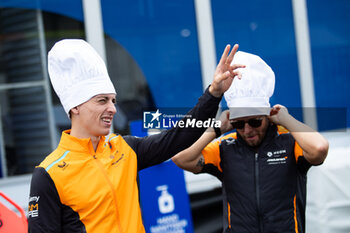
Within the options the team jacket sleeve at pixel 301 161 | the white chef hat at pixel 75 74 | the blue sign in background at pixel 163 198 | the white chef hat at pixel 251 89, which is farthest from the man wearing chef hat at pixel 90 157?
the blue sign in background at pixel 163 198

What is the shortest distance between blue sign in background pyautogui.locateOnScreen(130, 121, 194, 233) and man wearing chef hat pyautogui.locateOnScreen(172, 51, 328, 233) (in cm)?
82

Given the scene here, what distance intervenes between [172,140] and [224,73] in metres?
0.41

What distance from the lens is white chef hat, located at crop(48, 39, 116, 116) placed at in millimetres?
1927

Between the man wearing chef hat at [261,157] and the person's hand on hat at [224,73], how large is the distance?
0.47 metres

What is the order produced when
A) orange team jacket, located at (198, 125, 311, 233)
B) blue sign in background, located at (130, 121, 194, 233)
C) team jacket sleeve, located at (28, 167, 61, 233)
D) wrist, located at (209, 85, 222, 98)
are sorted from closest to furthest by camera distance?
team jacket sleeve, located at (28, 167, 61, 233)
wrist, located at (209, 85, 222, 98)
orange team jacket, located at (198, 125, 311, 233)
blue sign in background, located at (130, 121, 194, 233)

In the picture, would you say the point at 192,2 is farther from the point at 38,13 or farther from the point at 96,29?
the point at 38,13

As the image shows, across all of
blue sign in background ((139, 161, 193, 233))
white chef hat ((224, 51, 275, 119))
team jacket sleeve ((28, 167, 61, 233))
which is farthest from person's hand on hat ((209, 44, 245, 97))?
blue sign in background ((139, 161, 193, 233))

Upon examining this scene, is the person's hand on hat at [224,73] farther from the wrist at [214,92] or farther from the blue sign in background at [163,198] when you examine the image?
the blue sign in background at [163,198]

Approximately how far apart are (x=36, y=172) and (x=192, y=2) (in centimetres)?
349

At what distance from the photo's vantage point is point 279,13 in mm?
5184

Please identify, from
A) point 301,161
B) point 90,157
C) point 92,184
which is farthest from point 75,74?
point 301,161

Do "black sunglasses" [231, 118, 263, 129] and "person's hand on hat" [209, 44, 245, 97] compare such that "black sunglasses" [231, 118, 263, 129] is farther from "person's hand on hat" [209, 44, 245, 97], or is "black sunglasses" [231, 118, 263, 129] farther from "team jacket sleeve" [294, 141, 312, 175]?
"person's hand on hat" [209, 44, 245, 97]

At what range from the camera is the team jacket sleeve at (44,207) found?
5.82 feet

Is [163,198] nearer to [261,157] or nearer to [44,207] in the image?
[261,157]
